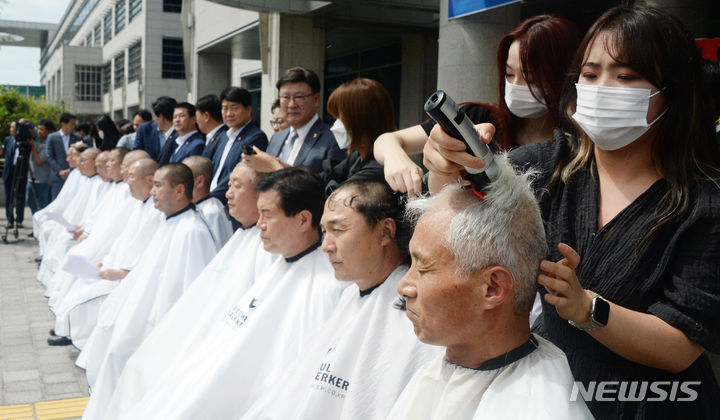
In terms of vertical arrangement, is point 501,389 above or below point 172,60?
below

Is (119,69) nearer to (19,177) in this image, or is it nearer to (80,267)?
(19,177)

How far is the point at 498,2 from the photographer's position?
643 centimetres

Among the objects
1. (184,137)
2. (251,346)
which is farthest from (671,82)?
(184,137)

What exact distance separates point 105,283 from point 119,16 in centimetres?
4268

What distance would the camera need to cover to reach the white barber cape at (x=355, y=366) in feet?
7.72

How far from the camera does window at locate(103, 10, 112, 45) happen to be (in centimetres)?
4710

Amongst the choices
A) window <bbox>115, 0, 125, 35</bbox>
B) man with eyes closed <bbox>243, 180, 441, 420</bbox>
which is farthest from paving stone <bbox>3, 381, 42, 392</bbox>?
window <bbox>115, 0, 125, 35</bbox>

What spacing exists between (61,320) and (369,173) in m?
3.84

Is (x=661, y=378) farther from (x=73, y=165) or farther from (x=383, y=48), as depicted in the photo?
(x=383, y=48)

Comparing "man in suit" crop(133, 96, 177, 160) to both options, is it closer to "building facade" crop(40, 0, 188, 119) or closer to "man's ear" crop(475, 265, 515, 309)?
"man's ear" crop(475, 265, 515, 309)

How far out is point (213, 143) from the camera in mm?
6543

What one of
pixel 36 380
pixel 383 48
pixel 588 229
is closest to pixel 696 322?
pixel 588 229

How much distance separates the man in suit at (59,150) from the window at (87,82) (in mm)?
45407

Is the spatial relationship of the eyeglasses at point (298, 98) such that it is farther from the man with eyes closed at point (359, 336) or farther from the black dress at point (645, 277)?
the black dress at point (645, 277)
